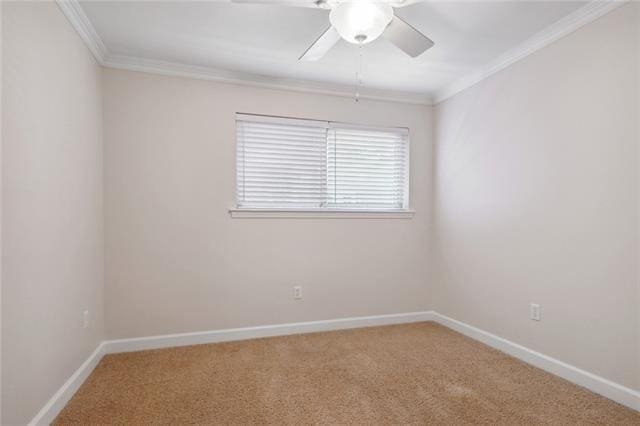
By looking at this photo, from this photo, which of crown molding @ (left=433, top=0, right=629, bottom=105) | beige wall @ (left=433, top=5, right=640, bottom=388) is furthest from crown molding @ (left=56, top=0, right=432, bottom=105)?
beige wall @ (left=433, top=5, right=640, bottom=388)

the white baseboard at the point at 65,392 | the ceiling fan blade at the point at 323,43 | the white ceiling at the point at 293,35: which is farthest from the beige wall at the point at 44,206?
the ceiling fan blade at the point at 323,43

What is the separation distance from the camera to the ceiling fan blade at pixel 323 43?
6.14 ft

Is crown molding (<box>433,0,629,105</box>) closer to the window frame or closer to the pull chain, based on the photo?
the window frame

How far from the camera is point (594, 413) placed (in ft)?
6.15

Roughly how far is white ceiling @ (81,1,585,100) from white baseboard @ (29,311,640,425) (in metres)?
2.27

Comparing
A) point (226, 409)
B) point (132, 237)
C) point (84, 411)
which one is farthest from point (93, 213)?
point (226, 409)

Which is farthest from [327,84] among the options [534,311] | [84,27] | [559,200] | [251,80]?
[534,311]

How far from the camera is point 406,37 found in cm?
187

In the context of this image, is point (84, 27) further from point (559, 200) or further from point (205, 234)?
point (559, 200)

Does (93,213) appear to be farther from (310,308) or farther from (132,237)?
(310,308)

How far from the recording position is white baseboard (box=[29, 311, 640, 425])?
1.94 meters

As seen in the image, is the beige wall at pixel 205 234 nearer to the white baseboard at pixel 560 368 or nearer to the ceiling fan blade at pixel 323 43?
the white baseboard at pixel 560 368

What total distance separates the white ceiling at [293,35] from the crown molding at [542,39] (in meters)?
0.04

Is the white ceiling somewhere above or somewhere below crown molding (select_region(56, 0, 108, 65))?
above
